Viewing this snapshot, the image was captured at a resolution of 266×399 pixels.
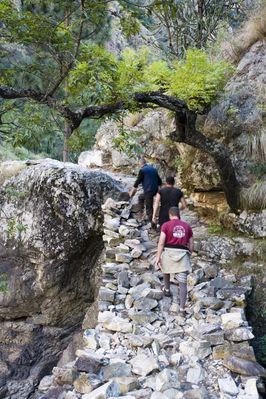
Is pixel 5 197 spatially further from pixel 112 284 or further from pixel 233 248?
pixel 233 248

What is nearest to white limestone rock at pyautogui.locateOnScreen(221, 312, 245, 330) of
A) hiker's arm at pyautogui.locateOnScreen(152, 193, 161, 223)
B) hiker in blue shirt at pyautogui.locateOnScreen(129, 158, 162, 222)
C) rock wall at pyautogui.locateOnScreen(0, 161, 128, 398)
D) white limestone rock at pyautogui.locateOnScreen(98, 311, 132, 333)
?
white limestone rock at pyautogui.locateOnScreen(98, 311, 132, 333)

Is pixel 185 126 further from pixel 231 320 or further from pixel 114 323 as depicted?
pixel 114 323

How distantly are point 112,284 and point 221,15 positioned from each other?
10752mm

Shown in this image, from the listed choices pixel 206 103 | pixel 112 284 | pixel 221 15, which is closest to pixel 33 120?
pixel 112 284

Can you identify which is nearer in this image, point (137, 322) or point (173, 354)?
point (173, 354)

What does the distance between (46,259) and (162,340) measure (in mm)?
4899

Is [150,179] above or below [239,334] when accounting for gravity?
above

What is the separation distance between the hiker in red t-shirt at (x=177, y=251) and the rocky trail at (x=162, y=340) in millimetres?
423

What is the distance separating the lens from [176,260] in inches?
220

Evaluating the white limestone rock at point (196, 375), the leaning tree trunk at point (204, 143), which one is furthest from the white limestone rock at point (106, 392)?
the leaning tree trunk at point (204, 143)

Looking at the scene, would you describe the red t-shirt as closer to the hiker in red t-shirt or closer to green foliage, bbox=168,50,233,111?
the hiker in red t-shirt

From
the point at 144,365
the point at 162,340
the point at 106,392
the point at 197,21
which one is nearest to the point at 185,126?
the point at 162,340

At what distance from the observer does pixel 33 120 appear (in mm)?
5465

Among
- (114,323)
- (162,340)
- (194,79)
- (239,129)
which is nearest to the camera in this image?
(162,340)
